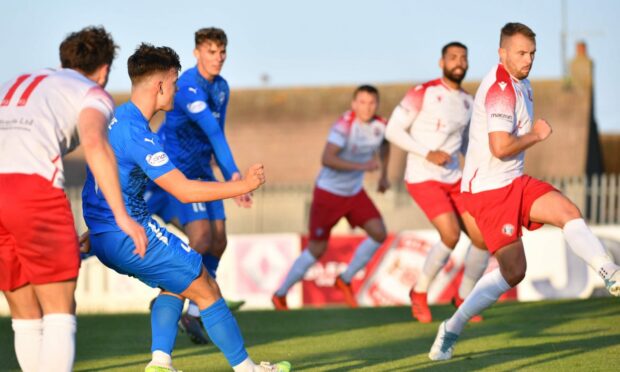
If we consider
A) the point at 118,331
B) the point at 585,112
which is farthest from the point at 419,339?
the point at 585,112

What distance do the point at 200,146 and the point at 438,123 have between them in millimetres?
2394

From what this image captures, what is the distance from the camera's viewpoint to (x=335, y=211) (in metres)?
12.8

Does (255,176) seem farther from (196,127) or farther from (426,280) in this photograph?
(426,280)

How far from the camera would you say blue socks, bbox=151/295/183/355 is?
→ 6.59 m

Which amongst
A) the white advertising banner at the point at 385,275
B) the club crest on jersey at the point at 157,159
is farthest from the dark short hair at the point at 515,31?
the white advertising banner at the point at 385,275

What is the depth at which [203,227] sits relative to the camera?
9055 millimetres

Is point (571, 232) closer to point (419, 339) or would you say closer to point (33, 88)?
point (419, 339)

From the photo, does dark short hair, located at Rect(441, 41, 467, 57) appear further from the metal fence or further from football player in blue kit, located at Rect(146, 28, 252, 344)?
the metal fence

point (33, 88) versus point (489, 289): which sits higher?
point (33, 88)

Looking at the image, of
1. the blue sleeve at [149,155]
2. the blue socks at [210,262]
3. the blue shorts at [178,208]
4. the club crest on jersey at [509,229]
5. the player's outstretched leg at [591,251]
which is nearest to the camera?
the blue sleeve at [149,155]

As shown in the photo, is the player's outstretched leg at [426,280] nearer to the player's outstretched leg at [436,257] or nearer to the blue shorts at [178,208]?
the player's outstretched leg at [436,257]

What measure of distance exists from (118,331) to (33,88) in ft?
18.2

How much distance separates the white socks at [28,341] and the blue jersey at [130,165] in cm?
84

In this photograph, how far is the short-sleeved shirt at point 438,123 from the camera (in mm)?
10312
